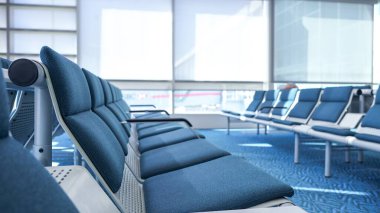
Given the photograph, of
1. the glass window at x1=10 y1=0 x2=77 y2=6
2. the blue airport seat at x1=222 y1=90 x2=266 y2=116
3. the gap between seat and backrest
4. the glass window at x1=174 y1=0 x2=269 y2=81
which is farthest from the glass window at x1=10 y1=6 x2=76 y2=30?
the gap between seat and backrest

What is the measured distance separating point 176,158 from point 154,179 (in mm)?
258

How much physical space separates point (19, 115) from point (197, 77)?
5162mm

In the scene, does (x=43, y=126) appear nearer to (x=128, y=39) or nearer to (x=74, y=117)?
(x=74, y=117)

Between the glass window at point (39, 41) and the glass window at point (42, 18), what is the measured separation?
5.9 inches

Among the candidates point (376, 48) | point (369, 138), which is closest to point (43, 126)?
point (369, 138)

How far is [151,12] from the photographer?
247 inches

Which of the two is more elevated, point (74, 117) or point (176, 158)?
point (74, 117)

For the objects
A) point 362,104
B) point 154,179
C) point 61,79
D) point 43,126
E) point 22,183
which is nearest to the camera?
point 22,183

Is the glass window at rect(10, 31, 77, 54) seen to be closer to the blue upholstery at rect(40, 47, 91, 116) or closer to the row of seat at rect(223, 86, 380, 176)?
the row of seat at rect(223, 86, 380, 176)

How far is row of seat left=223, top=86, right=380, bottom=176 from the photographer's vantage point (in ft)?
8.47

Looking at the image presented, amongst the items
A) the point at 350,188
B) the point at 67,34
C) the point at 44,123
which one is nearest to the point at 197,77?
the point at 67,34

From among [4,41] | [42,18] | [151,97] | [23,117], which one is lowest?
[23,117]

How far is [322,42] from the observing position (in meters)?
6.72

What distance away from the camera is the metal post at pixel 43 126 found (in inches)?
34.0
